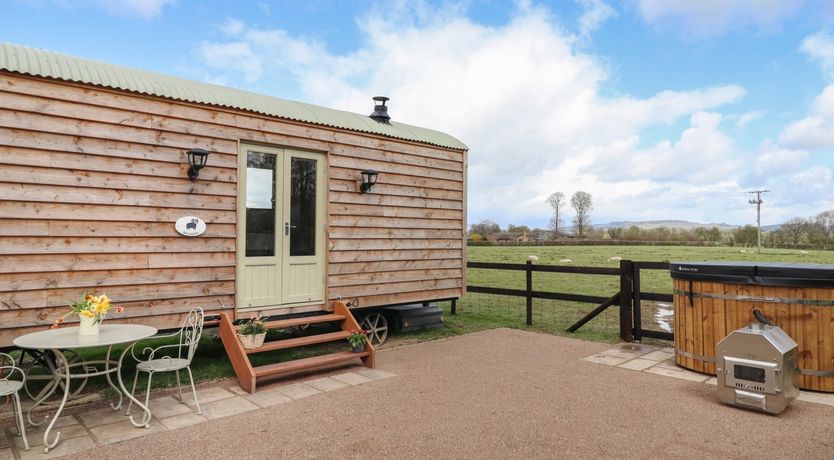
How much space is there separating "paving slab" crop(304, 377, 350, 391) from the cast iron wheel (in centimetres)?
162

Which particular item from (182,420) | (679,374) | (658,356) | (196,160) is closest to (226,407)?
(182,420)

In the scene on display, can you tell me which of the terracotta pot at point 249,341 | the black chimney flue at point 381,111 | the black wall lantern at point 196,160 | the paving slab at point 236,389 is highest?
the black chimney flue at point 381,111

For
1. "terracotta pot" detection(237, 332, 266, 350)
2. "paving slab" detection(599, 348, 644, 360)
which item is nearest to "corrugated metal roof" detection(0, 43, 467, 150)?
"terracotta pot" detection(237, 332, 266, 350)

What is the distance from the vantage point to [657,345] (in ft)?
19.0

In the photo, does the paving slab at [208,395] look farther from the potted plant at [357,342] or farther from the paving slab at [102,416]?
the potted plant at [357,342]

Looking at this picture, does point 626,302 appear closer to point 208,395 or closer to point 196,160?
point 208,395

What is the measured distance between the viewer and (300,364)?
445 centimetres

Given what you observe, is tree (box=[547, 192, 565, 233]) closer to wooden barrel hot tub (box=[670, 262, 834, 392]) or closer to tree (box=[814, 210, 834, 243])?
tree (box=[814, 210, 834, 243])

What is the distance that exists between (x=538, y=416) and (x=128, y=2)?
306 inches

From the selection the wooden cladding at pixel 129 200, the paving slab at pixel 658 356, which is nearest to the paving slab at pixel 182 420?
the wooden cladding at pixel 129 200

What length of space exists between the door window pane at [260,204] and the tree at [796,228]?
33497 millimetres

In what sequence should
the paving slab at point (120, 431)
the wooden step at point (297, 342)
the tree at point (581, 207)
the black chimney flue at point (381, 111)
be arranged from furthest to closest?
1. the tree at point (581, 207)
2. the black chimney flue at point (381, 111)
3. the wooden step at point (297, 342)
4. the paving slab at point (120, 431)

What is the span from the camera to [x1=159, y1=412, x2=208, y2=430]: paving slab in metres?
3.21

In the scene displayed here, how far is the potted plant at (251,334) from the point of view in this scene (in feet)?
14.2
